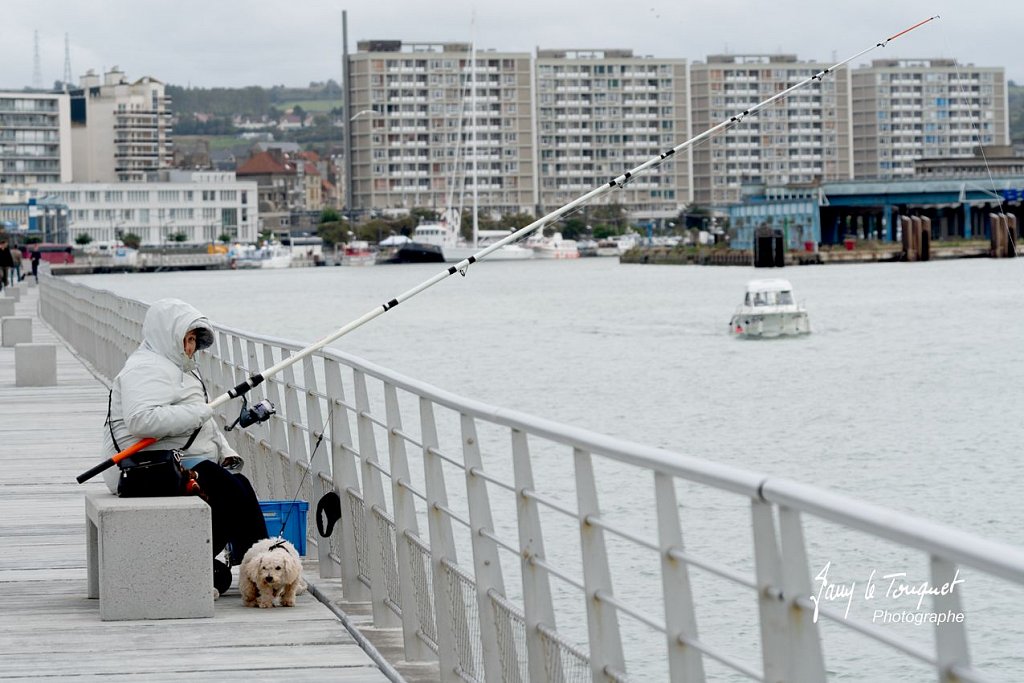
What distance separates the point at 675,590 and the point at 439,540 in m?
2.34

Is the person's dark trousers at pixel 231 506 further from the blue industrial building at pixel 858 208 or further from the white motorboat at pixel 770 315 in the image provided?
the blue industrial building at pixel 858 208

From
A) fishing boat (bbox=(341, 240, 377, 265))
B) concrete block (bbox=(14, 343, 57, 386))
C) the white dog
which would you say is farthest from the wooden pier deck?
fishing boat (bbox=(341, 240, 377, 265))

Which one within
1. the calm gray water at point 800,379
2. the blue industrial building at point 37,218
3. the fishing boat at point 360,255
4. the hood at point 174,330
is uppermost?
the blue industrial building at point 37,218

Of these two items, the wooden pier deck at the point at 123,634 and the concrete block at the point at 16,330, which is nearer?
the wooden pier deck at the point at 123,634

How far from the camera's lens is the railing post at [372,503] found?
7.15 m

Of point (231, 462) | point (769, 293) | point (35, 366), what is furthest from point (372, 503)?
point (769, 293)

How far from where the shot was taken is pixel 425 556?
6523 mm

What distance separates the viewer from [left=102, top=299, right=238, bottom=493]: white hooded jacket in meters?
7.13

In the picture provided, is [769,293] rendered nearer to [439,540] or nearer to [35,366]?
[35,366]

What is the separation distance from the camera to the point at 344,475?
7660 mm

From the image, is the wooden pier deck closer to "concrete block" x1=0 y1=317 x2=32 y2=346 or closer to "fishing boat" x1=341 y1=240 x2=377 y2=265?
"concrete block" x1=0 y1=317 x2=32 y2=346

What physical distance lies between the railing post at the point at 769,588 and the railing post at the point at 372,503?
3.87m

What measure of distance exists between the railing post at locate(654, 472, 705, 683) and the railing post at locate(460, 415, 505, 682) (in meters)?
1.56

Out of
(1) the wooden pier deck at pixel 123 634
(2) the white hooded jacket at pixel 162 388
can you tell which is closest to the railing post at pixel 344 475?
(1) the wooden pier deck at pixel 123 634
